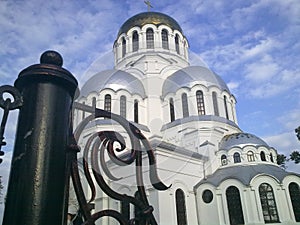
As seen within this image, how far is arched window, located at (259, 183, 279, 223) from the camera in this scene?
48.6 ft

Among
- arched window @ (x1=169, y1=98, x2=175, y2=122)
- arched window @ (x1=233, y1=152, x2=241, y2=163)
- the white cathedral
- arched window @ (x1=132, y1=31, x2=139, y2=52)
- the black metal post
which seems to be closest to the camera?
A: the black metal post

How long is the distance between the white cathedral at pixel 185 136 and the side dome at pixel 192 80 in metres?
0.07

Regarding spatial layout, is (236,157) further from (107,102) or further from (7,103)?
(7,103)

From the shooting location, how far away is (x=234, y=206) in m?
15.4

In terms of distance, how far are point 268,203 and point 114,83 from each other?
1272 centimetres

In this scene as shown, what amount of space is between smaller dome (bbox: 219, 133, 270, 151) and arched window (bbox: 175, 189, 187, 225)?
165 inches

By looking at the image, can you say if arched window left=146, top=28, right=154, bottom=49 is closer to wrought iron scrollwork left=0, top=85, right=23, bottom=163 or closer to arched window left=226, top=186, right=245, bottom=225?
arched window left=226, top=186, right=245, bottom=225

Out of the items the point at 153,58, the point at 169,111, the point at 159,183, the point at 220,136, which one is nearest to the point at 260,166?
the point at 220,136

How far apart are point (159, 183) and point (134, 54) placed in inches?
943

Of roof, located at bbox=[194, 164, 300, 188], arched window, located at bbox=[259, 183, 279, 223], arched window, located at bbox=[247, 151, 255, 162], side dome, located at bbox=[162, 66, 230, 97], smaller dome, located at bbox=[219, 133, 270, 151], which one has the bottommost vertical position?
arched window, located at bbox=[259, 183, 279, 223]

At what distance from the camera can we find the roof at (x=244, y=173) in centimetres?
1554

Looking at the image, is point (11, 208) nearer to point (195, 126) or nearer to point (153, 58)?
point (195, 126)

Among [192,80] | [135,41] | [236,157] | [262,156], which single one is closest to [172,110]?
[192,80]

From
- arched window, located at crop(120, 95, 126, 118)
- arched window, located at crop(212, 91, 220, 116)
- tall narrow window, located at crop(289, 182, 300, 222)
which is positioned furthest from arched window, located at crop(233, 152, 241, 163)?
arched window, located at crop(120, 95, 126, 118)
